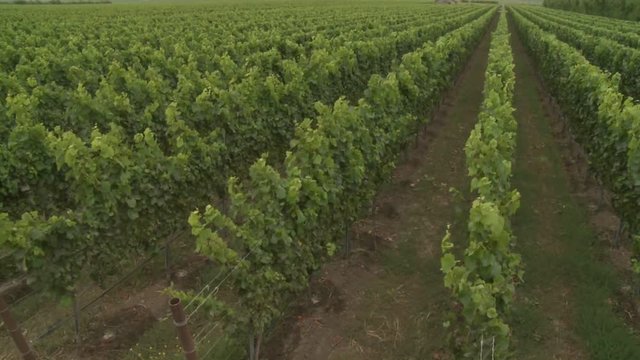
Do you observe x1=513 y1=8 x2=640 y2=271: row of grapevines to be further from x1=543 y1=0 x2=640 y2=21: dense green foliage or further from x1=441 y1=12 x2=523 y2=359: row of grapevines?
x1=543 y1=0 x2=640 y2=21: dense green foliage

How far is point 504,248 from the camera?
571cm

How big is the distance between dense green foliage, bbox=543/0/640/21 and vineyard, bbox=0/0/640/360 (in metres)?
51.8

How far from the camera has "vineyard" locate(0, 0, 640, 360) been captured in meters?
6.21

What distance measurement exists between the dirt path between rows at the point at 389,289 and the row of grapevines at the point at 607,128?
2.58 meters

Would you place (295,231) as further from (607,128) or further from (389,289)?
(607,128)

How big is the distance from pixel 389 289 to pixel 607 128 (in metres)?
5.08

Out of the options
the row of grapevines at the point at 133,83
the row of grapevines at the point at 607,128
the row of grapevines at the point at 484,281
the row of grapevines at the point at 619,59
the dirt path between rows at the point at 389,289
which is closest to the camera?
the row of grapevines at the point at 484,281

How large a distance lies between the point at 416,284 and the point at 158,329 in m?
4.07

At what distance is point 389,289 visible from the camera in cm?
873

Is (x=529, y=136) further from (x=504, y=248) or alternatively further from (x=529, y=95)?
(x=504, y=248)

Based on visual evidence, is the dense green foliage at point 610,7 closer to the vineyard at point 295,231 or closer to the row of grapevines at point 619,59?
the row of grapevines at point 619,59

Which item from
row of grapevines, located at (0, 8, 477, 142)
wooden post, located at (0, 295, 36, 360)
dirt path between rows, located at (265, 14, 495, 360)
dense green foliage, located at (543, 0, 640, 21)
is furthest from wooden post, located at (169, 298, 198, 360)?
dense green foliage, located at (543, 0, 640, 21)

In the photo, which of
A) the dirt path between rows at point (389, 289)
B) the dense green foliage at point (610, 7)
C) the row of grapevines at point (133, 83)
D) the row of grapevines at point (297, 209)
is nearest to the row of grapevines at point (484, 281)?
the dirt path between rows at point (389, 289)

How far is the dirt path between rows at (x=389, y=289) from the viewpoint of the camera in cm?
745
